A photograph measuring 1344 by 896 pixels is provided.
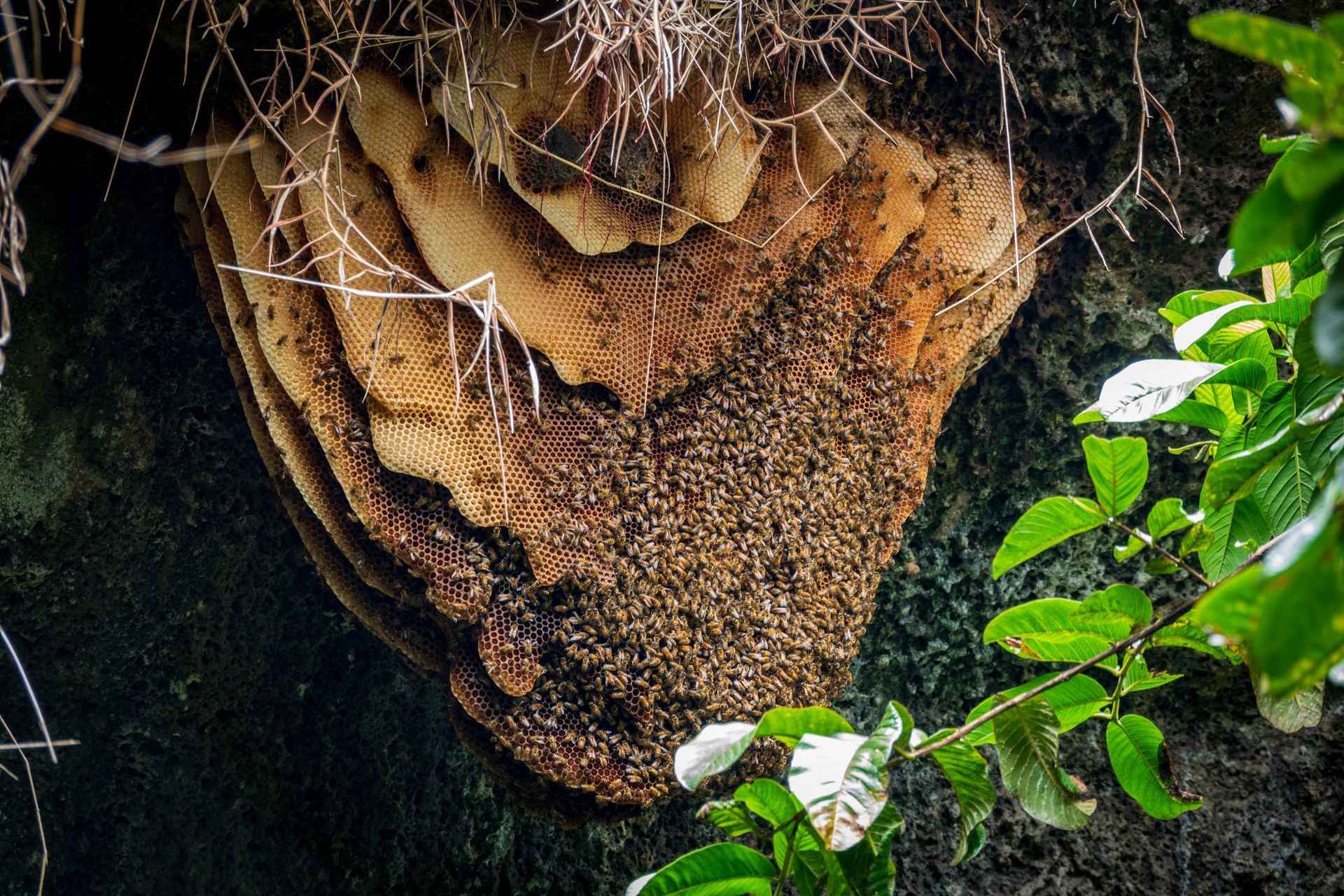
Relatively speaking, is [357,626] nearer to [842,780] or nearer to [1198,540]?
[842,780]

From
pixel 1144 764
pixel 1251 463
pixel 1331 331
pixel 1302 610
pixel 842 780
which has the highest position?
pixel 1331 331

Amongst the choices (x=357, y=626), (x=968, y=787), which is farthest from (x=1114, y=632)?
(x=357, y=626)

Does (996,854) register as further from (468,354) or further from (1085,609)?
(468,354)

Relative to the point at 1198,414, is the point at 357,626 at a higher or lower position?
lower

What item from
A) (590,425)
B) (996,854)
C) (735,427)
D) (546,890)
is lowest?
(996,854)

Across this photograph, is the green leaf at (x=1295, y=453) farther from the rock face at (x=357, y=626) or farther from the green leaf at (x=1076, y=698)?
the rock face at (x=357, y=626)

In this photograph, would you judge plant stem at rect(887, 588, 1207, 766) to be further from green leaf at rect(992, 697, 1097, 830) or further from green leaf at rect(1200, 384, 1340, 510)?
green leaf at rect(1200, 384, 1340, 510)

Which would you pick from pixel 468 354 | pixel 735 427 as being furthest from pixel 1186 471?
pixel 468 354
